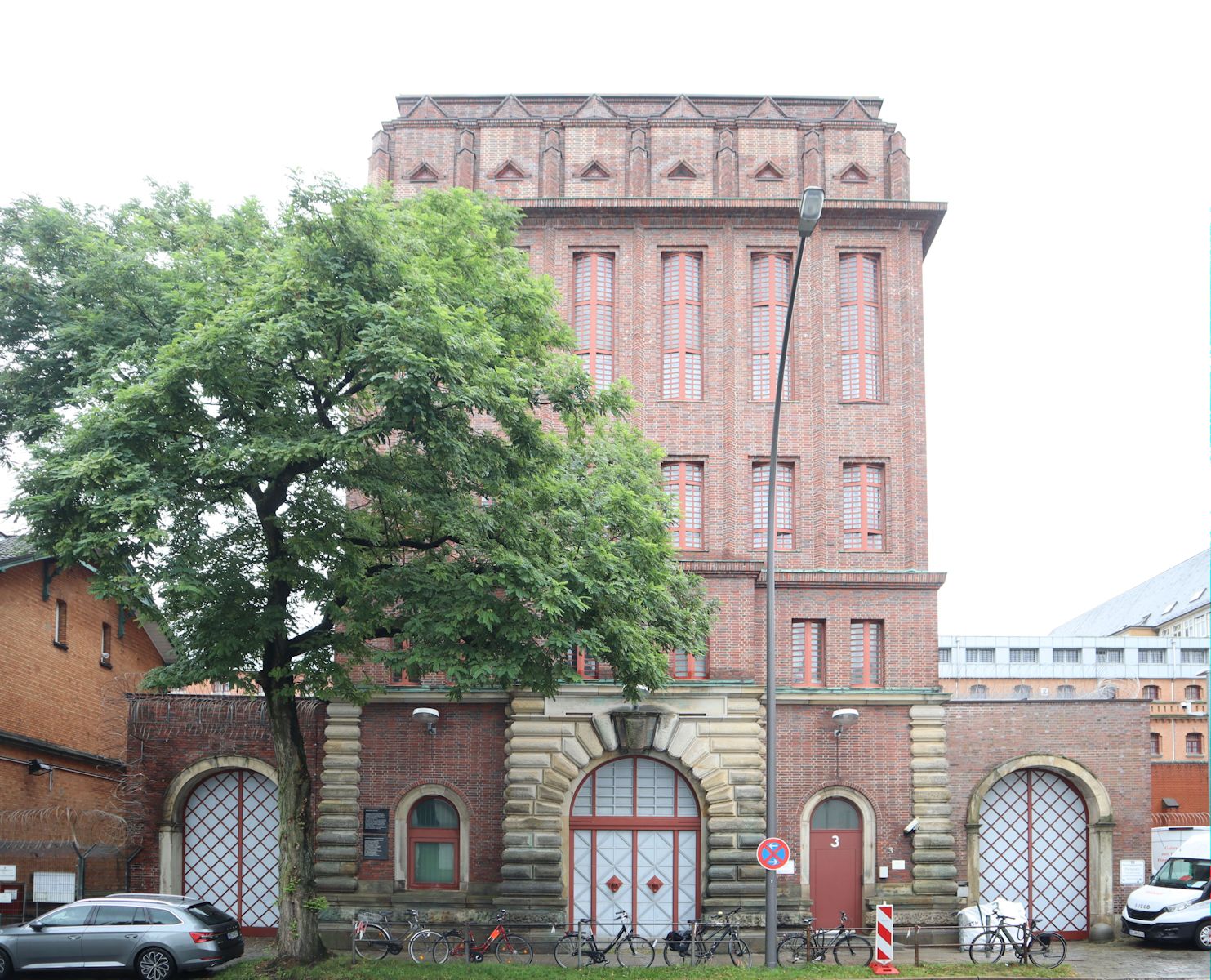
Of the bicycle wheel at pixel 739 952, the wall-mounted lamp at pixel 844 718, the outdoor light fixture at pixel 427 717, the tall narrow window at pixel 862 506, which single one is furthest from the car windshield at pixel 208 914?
the tall narrow window at pixel 862 506

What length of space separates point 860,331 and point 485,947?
16973 mm

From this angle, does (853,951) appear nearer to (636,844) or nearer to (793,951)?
(793,951)

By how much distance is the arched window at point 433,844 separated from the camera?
31.6m

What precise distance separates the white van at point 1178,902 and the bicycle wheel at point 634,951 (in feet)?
34.6

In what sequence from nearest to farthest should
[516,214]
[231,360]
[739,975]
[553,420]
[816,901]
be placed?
1. [231,360]
2. [739,975]
3. [516,214]
4. [816,901]
5. [553,420]

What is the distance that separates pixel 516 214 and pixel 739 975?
14.9 meters

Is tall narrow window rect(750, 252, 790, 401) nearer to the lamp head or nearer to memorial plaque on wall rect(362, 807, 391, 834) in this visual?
the lamp head

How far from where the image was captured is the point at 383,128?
35.2m

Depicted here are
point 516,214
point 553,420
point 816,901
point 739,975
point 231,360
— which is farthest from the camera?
point 553,420

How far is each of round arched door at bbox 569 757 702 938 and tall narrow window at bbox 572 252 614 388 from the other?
953 cm

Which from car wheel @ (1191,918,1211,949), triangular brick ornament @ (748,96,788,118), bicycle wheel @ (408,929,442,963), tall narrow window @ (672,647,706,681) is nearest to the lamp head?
tall narrow window @ (672,647,706,681)

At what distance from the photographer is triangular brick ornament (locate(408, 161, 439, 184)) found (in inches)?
1369

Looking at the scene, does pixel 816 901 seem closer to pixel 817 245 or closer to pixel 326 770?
pixel 326 770

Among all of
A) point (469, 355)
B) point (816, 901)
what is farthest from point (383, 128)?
point (816, 901)
